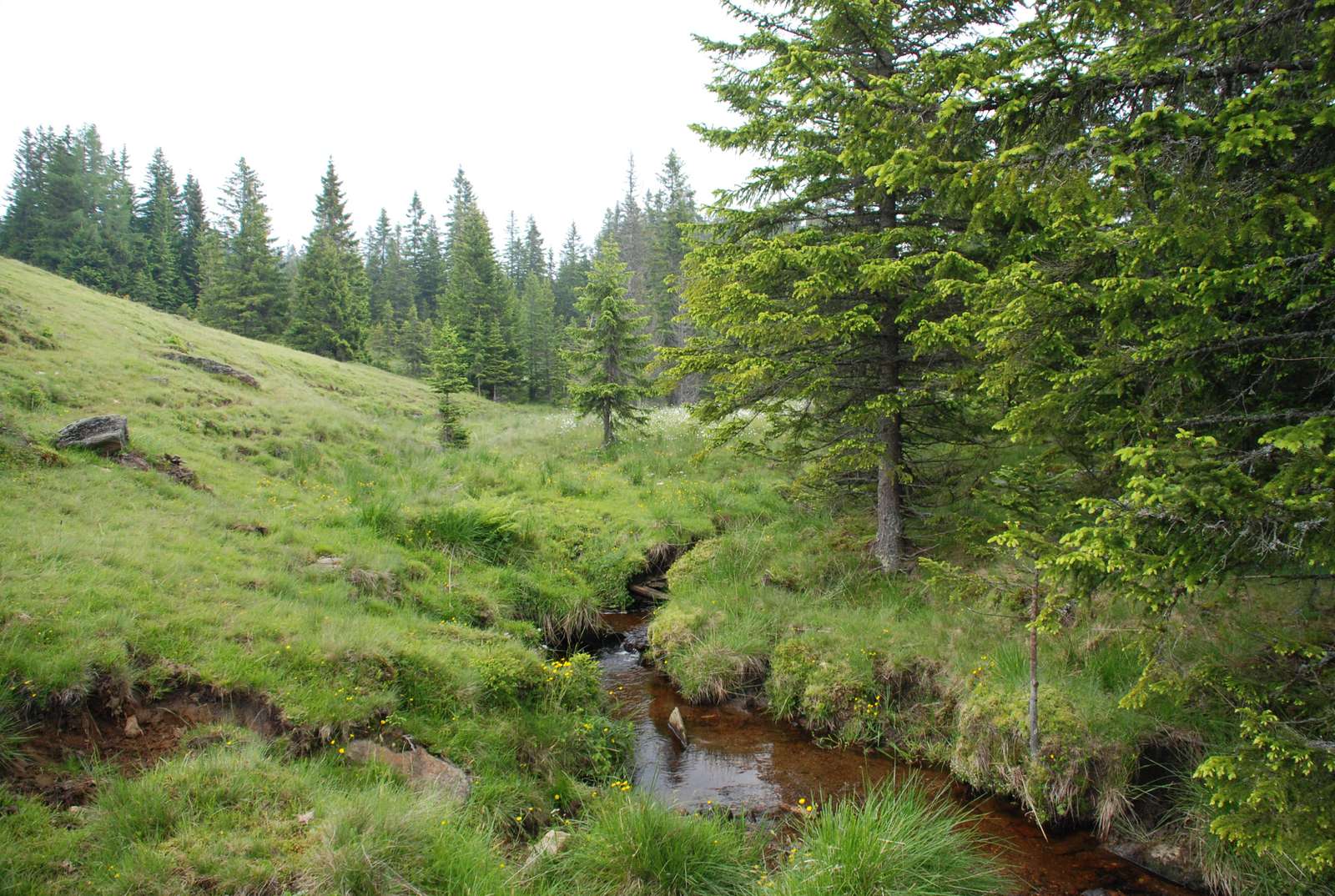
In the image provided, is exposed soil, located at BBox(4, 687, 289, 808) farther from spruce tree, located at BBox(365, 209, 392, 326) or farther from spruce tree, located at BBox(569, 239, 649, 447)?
spruce tree, located at BBox(365, 209, 392, 326)

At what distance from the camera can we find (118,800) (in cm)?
410

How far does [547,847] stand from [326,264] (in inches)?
1906

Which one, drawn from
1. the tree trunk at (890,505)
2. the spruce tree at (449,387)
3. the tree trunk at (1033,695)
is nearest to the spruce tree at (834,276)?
the tree trunk at (890,505)

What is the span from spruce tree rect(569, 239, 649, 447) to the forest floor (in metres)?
7.31

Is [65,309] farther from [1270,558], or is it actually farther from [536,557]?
[1270,558]

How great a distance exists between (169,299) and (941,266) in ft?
222

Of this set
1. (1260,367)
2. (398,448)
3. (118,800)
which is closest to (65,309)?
(398,448)

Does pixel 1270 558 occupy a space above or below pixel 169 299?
below

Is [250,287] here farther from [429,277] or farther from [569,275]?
[569,275]

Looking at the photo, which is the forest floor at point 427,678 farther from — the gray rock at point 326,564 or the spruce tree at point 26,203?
the spruce tree at point 26,203

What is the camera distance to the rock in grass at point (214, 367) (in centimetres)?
1853

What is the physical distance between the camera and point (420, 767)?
5613mm

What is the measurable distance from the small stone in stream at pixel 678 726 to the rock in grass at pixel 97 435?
9.60 m

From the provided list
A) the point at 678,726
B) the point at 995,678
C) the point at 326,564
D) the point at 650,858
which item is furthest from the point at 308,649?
the point at 995,678
